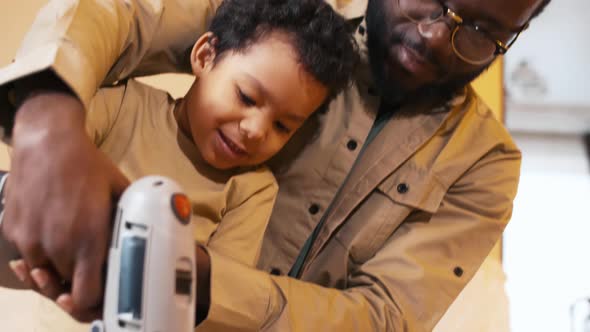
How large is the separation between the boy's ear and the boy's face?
0.02m

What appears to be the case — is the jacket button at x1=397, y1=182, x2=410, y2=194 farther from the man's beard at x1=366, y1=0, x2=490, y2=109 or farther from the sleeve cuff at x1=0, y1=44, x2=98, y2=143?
the sleeve cuff at x1=0, y1=44, x2=98, y2=143

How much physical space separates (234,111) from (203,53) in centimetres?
14

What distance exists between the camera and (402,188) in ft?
3.74

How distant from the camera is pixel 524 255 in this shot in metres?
3.04

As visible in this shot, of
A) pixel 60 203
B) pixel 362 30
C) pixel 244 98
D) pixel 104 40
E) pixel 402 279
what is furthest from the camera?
pixel 362 30

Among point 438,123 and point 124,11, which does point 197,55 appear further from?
point 438,123

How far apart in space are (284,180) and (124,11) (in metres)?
Answer: 0.40

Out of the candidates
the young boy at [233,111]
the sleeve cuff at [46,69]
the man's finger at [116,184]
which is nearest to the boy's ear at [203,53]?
the young boy at [233,111]

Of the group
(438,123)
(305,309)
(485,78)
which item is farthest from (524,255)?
(305,309)

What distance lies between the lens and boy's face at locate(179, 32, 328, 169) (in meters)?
0.93

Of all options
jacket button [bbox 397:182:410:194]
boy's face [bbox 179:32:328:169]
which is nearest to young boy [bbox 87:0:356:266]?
boy's face [bbox 179:32:328:169]

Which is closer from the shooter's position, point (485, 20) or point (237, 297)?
point (237, 297)

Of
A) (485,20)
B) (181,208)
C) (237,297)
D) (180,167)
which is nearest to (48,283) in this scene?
(181,208)

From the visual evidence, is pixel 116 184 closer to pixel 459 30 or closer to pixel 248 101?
pixel 248 101
